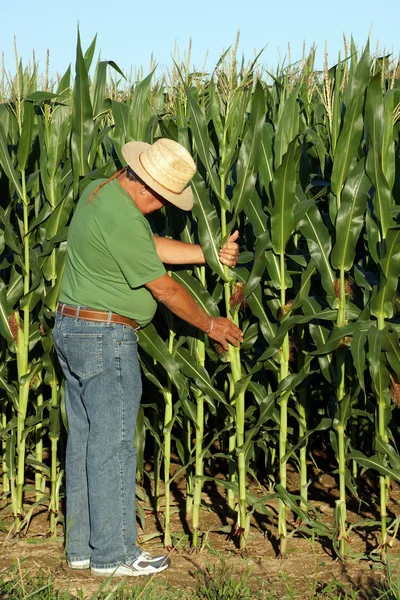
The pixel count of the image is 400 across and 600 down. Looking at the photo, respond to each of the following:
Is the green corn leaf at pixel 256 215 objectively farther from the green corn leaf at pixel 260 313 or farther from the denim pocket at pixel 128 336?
the denim pocket at pixel 128 336

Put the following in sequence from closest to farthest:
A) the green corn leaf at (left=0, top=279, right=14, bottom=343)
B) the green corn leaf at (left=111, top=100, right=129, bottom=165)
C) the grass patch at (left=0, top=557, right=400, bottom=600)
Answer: the grass patch at (left=0, top=557, right=400, bottom=600) → the green corn leaf at (left=111, top=100, right=129, bottom=165) → the green corn leaf at (left=0, top=279, right=14, bottom=343)

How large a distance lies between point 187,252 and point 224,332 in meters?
0.53

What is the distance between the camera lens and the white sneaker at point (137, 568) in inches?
200

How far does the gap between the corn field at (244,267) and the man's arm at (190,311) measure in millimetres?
174

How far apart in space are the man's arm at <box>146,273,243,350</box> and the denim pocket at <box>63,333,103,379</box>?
1.43ft

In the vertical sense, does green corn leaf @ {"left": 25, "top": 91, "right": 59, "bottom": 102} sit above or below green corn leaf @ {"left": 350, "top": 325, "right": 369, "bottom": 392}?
above

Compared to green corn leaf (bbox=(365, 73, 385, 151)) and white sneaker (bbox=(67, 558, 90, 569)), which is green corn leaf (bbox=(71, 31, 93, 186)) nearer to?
green corn leaf (bbox=(365, 73, 385, 151))

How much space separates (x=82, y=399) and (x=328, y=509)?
6.55 ft

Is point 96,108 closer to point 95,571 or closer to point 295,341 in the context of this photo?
point 295,341

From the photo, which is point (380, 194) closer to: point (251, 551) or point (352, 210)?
point (352, 210)

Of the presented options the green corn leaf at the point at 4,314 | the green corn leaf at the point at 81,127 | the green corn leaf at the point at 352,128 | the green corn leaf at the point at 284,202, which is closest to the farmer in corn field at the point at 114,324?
the green corn leaf at the point at 284,202

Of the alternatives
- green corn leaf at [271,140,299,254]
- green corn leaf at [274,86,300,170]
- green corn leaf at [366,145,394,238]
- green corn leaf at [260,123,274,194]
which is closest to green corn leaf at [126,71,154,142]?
green corn leaf at [260,123,274,194]

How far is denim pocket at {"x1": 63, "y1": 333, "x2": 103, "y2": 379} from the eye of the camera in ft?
16.2

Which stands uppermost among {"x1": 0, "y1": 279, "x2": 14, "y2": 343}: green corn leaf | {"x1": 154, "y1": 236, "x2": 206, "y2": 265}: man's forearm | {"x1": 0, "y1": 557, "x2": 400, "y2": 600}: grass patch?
{"x1": 154, "y1": 236, "x2": 206, "y2": 265}: man's forearm
